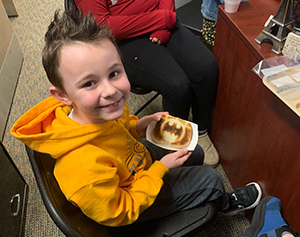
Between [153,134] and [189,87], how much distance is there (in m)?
0.35

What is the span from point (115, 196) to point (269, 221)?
0.54 m

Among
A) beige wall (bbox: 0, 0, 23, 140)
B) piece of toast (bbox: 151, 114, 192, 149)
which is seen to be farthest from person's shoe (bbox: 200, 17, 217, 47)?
beige wall (bbox: 0, 0, 23, 140)

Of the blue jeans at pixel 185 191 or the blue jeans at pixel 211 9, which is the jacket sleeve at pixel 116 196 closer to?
the blue jeans at pixel 185 191

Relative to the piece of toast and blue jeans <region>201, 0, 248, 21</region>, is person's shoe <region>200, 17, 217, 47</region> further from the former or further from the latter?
the piece of toast

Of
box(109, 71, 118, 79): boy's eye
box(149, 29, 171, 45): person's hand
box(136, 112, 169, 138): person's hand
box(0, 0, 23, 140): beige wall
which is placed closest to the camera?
box(109, 71, 118, 79): boy's eye

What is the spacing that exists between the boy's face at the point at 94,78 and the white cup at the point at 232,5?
Result: 532mm

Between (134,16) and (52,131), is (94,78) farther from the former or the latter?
(134,16)

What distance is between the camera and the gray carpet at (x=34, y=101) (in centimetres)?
123

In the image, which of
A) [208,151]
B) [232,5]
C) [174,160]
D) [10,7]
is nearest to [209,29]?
[232,5]

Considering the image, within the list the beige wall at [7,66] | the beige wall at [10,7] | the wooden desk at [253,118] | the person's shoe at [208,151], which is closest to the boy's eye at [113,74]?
the wooden desk at [253,118]

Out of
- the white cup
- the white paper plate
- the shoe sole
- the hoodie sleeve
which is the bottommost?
the shoe sole

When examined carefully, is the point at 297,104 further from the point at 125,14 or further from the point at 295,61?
the point at 125,14

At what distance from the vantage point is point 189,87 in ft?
4.07

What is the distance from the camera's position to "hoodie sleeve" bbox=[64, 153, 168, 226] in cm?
65
